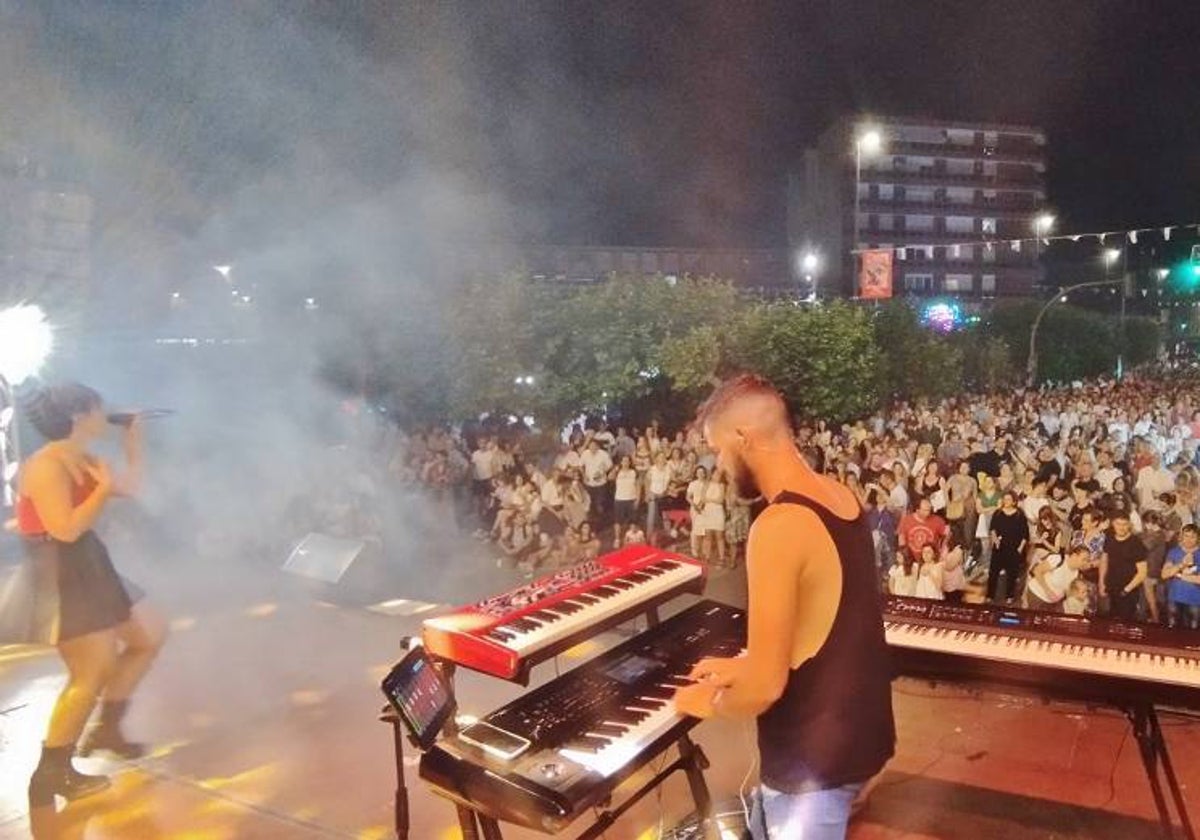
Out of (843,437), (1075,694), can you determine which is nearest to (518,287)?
(843,437)

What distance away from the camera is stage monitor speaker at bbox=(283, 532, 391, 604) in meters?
7.02

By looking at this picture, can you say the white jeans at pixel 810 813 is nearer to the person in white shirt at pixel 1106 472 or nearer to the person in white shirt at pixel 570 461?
the person in white shirt at pixel 1106 472

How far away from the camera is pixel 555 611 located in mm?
2805

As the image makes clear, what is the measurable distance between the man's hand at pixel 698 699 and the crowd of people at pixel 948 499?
65.2 inches

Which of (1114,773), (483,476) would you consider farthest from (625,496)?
(1114,773)

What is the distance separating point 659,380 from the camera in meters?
15.5

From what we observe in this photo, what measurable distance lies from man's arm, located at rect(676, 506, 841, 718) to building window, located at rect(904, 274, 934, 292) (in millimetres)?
71530

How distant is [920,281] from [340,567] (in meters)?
68.7

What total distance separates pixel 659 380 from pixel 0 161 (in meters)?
9.84

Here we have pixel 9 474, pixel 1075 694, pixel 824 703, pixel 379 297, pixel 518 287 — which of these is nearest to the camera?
pixel 824 703

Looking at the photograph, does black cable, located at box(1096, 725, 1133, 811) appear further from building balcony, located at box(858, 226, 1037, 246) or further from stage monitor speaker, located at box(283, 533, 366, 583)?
building balcony, located at box(858, 226, 1037, 246)

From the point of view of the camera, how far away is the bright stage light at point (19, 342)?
25.6 feet

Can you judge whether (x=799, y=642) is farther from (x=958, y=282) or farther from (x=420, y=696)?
(x=958, y=282)

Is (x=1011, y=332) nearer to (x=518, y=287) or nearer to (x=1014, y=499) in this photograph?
(x=518, y=287)
